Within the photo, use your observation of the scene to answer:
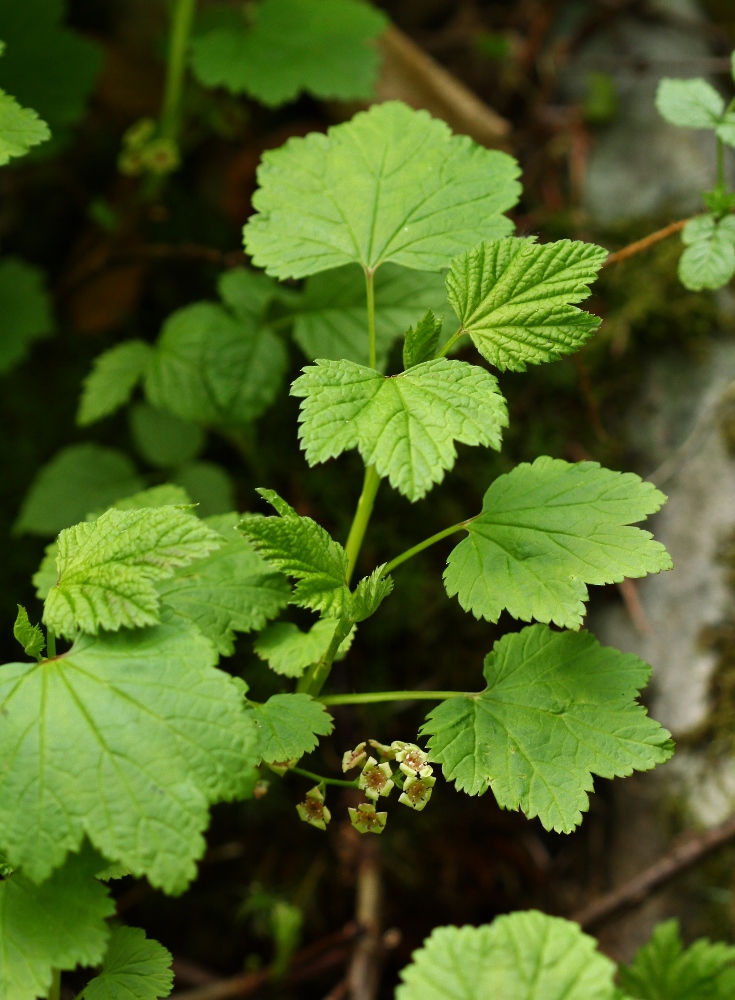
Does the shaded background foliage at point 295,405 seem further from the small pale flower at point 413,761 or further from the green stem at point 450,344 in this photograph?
the small pale flower at point 413,761

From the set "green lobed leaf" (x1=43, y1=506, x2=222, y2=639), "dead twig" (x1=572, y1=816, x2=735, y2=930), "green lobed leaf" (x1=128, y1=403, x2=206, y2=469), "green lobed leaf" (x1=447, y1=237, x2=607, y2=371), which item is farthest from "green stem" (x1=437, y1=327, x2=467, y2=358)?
"dead twig" (x1=572, y1=816, x2=735, y2=930)

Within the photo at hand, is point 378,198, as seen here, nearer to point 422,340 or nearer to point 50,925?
point 422,340

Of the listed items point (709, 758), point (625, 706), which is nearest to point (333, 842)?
point (709, 758)

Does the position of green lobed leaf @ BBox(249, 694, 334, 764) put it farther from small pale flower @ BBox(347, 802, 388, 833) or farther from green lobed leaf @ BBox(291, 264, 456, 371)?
green lobed leaf @ BBox(291, 264, 456, 371)

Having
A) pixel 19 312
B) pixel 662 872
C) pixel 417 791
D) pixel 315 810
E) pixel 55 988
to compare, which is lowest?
pixel 662 872

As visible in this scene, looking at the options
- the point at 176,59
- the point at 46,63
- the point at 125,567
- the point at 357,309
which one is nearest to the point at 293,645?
the point at 125,567

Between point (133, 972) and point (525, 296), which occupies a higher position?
point (525, 296)

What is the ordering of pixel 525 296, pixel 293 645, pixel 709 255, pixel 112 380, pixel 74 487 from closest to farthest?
1. pixel 525 296
2. pixel 293 645
3. pixel 709 255
4. pixel 112 380
5. pixel 74 487
